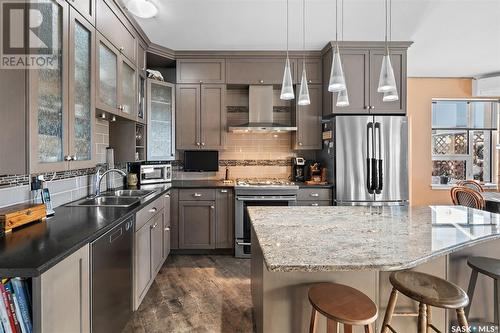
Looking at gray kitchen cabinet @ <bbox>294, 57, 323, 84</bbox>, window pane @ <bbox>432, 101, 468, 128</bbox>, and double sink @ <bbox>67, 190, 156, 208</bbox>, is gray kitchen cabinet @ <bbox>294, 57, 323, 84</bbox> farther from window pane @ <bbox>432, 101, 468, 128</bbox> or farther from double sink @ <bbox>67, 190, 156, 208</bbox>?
window pane @ <bbox>432, 101, 468, 128</bbox>

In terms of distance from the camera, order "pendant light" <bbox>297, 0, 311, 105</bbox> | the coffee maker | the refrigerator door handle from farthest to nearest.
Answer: the coffee maker, the refrigerator door handle, "pendant light" <bbox>297, 0, 311, 105</bbox>

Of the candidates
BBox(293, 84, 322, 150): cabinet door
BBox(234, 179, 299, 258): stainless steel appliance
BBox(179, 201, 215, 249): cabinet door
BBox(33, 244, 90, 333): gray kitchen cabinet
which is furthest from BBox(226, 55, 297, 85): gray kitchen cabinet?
BBox(33, 244, 90, 333): gray kitchen cabinet

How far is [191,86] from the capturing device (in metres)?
3.75

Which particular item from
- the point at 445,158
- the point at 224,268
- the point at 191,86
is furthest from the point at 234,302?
the point at 445,158

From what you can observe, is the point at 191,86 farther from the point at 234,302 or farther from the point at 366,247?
the point at 366,247

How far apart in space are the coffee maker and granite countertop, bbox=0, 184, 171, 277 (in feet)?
8.26

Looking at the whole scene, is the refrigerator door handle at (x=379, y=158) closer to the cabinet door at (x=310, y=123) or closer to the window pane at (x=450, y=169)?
the cabinet door at (x=310, y=123)

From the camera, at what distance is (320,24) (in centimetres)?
299

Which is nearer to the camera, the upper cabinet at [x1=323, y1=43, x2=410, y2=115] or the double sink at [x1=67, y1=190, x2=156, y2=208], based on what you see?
the double sink at [x1=67, y1=190, x2=156, y2=208]

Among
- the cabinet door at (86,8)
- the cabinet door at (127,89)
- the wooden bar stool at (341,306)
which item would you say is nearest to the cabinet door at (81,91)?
the cabinet door at (86,8)

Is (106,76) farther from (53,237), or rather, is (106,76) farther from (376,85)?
(376,85)

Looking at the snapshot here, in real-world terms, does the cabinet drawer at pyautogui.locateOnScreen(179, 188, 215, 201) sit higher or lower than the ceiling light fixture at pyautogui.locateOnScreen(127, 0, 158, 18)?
lower

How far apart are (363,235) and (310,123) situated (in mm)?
2542

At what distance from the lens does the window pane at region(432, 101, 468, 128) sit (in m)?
5.19
